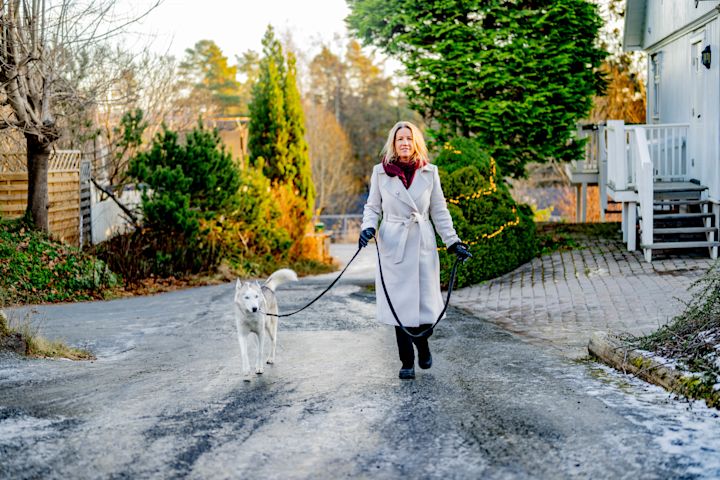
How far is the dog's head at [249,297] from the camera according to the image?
7293 millimetres

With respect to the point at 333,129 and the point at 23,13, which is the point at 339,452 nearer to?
the point at 23,13

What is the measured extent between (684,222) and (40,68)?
40.6ft

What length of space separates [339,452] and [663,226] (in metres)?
12.9

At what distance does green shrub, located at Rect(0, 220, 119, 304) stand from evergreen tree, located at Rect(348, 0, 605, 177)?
314 inches

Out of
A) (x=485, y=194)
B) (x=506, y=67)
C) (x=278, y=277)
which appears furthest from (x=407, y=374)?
(x=506, y=67)

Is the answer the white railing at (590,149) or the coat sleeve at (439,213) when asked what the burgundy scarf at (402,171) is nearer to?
the coat sleeve at (439,213)

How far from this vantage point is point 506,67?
1916 centimetres

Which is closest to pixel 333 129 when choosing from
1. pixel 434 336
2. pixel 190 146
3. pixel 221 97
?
pixel 221 97

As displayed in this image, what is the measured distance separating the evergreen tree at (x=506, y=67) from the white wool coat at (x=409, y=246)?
12.4 meters

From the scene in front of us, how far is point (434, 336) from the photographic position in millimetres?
9789

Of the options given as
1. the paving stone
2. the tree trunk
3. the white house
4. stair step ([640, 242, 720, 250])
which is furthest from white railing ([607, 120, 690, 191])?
the tree trunk

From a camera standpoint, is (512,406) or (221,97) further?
(221,97)

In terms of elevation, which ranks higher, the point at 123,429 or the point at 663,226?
the point at 663,226

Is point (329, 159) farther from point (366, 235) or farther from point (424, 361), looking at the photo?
point (366, 235)
